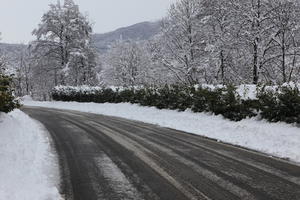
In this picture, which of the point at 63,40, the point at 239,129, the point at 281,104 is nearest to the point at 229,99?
the point at 239,129

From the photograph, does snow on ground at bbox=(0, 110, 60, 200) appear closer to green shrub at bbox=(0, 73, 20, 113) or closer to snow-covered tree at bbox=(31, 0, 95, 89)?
green shrub at bbox=(0, 73, 20, 113)

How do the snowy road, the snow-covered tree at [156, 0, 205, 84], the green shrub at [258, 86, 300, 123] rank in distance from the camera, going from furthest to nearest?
the snow-covered tree at [156, 0, 205, 84]
the green shrub at [258, 86, 300, 123]
the snowy road

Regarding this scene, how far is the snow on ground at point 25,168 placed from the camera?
588cm

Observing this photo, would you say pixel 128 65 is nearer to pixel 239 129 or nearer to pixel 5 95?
pixel 239 129

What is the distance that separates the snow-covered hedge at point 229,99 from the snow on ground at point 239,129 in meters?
0.41

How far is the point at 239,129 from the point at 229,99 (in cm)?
291

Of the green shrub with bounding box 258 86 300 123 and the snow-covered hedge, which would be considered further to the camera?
the snow-covered hedge

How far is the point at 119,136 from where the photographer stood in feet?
42.0

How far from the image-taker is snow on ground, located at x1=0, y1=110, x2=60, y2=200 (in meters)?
5.88

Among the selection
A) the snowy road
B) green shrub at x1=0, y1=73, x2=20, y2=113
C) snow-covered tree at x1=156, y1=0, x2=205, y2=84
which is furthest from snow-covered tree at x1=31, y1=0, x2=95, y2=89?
the snowy road

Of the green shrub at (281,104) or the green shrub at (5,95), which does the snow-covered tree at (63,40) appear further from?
the green shrub at (281,104)

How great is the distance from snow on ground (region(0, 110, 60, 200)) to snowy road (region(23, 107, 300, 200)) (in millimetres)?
286

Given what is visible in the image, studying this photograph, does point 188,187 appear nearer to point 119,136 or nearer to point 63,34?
point 119,136

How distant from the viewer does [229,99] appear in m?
15.9
